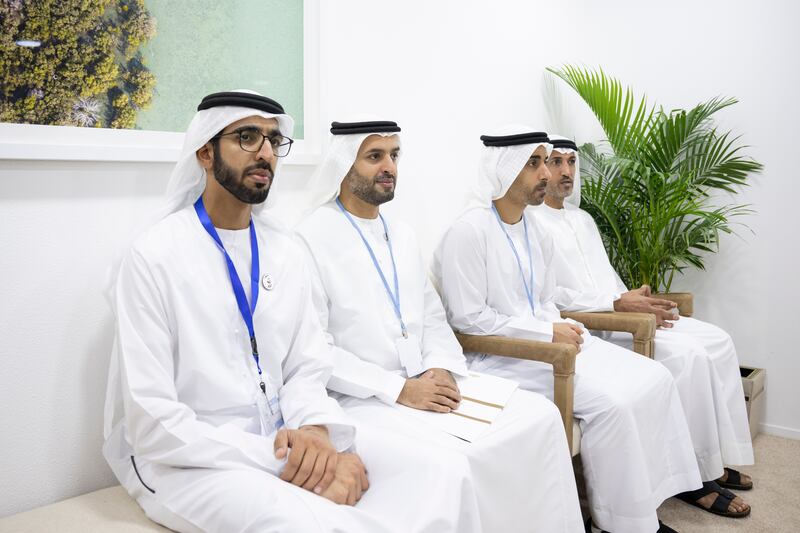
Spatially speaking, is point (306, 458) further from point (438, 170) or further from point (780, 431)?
point (780, 431)

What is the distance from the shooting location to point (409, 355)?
106 inches

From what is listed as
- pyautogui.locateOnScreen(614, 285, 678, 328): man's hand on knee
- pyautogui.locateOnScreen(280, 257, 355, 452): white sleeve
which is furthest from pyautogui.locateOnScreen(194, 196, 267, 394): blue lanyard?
pyautogui.locateOnScreen(614, 285, 678, 328): man's hand on knee

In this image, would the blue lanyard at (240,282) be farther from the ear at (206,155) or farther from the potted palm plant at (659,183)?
the potted palm plant at (659,183)

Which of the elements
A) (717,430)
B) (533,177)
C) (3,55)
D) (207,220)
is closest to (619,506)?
(717,430)

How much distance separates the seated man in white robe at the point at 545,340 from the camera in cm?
276

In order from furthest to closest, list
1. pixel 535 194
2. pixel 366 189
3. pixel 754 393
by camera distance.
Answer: pixel 754 393 < pixel 535 194 < pixel 366 189

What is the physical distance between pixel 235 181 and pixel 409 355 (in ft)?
3.51

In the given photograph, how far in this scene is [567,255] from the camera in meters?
4.00

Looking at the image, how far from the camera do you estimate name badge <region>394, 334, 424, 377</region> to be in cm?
267

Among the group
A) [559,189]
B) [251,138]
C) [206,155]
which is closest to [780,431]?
[559,189]

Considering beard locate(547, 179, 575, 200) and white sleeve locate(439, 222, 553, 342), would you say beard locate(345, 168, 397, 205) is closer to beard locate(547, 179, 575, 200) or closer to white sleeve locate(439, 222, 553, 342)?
white sleeve locate(439, 222, 553, 342)

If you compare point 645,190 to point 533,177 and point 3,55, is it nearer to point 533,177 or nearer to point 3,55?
point 533,177

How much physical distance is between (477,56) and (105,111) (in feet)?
8.36

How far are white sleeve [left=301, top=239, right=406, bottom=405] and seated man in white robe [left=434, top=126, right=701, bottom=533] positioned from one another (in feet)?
2.39
